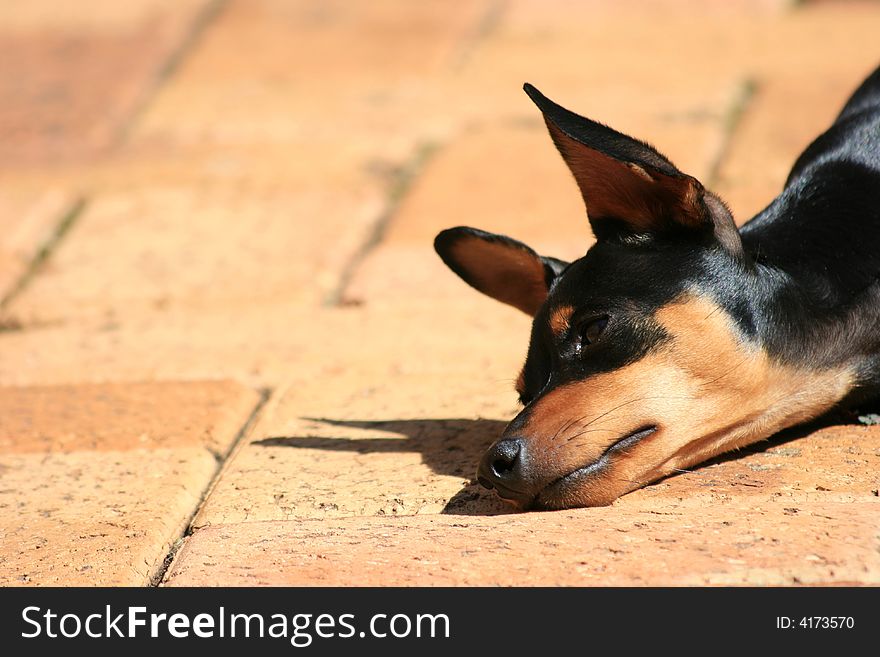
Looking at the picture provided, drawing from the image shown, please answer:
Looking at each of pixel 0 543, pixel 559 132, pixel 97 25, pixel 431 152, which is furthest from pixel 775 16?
pixel 0 543

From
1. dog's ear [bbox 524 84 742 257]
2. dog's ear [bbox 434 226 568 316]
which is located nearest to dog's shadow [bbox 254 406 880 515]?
dog's ear [bbox 434 226 568 316]

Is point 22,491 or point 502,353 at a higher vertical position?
point 502,353

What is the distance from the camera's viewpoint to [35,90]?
21.2 ft

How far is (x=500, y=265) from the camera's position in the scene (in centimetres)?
319

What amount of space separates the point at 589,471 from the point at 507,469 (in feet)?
0.52

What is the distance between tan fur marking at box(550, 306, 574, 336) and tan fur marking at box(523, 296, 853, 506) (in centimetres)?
13

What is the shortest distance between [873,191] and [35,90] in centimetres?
444

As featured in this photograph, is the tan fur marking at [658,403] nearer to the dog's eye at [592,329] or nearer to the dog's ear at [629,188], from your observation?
the dog's eye at [592,329]

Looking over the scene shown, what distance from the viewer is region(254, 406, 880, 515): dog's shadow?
2.94m

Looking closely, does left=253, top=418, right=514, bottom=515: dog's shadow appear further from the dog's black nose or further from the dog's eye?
the dog's eye

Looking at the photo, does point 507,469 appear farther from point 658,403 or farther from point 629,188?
point 629,188

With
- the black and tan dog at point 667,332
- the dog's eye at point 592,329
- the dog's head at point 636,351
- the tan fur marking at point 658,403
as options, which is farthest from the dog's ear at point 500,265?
the tan fur marking at point 658,403

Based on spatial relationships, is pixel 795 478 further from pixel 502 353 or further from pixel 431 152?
pixel 431 152

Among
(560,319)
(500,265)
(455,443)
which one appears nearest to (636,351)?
(560,319)
